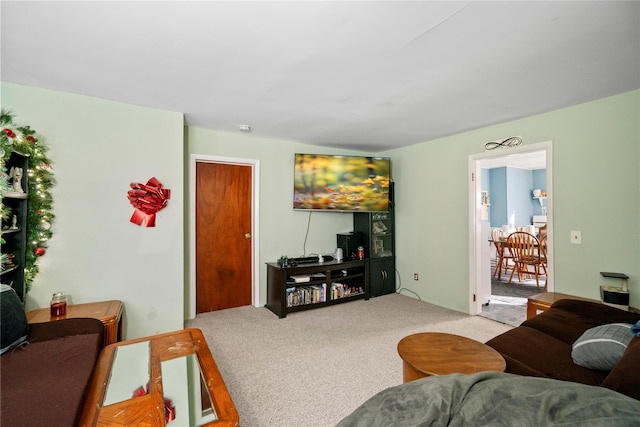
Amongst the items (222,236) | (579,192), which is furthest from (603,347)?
(222,236)

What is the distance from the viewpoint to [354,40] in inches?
65.8

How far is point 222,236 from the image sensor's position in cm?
378

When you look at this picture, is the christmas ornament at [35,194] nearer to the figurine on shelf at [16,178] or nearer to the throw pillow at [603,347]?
the figurine on shelf at [16,178]

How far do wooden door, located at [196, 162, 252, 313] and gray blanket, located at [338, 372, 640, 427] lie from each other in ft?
10.3

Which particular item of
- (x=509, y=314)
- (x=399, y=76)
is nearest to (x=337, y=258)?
(x=509, y=314)

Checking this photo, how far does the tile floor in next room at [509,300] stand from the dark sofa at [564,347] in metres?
1.29

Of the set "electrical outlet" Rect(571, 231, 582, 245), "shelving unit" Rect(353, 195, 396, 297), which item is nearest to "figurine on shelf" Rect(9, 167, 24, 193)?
"shelving unit" Rect(353, 195, 396, 297)

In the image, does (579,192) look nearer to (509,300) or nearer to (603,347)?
(603,347)

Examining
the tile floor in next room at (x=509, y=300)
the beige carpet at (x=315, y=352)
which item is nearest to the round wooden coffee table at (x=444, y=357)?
the beige carpet at (x=315, y=352)

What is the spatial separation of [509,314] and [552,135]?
86.9 inches

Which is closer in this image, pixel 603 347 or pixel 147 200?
pixel 603 347

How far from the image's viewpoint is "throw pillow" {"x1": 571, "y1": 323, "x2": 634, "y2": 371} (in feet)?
4.73

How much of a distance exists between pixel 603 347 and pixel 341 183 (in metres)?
3.08

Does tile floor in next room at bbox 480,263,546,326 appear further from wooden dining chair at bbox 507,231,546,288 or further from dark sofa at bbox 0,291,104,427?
dark sofa at bbox 0,291,104,427
